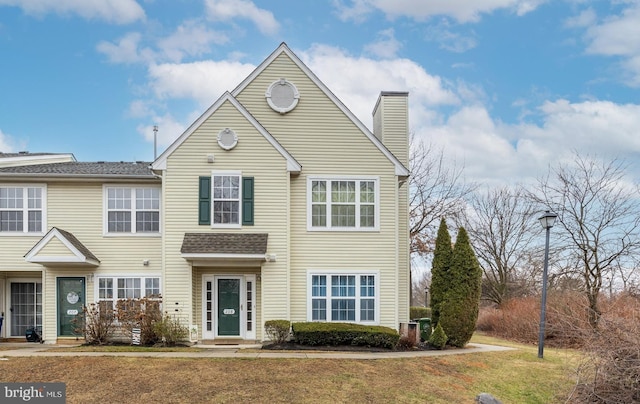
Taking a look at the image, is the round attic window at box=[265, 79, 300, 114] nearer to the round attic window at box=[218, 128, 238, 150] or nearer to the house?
the house

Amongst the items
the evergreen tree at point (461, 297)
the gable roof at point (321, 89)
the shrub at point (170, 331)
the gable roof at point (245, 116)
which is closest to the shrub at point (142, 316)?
the shrub at point (170, 331)

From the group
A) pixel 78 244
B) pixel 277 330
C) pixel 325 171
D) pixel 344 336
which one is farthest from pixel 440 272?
pixel 78 244

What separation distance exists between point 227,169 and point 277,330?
5.28m

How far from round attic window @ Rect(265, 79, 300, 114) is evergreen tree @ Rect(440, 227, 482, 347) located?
7.50 m

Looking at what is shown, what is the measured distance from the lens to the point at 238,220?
50.1 feet

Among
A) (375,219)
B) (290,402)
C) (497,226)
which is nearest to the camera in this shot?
(290,402)

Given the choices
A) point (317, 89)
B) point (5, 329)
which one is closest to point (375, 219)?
point (317, 89)

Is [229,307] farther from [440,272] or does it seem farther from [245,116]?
[440,272]

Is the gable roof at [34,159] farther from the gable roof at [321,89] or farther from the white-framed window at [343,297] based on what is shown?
the white-framed window at [343,297]

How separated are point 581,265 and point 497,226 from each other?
1264cm

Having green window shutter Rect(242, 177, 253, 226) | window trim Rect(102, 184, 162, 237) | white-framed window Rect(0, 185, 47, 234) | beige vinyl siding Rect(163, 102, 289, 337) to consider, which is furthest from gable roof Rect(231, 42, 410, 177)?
white-framed window Rect(0, 185, 47, 234)

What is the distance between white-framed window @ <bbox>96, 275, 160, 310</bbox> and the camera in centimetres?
1608

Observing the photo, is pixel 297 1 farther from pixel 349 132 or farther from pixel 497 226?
pixel 497 226

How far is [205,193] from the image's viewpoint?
15.2 m
